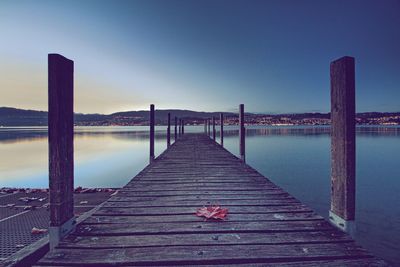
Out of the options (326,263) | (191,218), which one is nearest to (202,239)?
(191,218)

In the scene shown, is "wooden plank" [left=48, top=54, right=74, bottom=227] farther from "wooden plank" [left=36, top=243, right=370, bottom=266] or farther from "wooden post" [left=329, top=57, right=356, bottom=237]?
"wooden post" [left=329, top=57, right=356, bottom=237]

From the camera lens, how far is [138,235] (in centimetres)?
258

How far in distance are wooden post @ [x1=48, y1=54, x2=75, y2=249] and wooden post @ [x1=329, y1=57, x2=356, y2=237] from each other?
9.66ft

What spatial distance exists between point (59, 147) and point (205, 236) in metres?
1.77

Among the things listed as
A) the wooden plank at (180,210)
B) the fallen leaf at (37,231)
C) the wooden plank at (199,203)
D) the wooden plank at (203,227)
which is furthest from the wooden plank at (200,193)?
the fallen leaf at (37,231)

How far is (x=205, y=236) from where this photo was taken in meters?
2.56

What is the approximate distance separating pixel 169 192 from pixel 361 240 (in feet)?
19.3

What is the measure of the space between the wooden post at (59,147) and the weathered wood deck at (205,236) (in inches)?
7.0

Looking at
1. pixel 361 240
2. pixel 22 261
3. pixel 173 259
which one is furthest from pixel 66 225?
pixel 361 240

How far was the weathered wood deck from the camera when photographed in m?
2.11

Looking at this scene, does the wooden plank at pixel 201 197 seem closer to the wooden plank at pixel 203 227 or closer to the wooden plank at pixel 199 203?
the wooden plank at pixel 199 203

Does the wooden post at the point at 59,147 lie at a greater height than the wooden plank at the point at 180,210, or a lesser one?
greater

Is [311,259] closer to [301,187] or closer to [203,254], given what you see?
[203,254]

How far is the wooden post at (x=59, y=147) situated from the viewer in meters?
2.47
